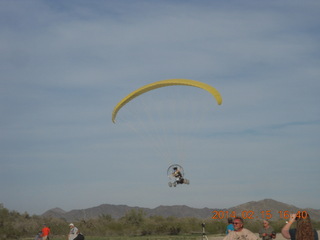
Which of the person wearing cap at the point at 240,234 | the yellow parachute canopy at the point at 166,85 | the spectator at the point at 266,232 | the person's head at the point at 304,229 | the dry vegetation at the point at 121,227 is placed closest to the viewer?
the person's head at the point at 304,229

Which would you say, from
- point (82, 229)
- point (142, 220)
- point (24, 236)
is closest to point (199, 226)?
point (142, 220)

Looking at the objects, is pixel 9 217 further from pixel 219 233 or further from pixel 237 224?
pixel 237 224

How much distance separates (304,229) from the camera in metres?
8.93

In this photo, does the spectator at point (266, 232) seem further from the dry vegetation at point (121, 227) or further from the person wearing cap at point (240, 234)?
the dry vegetation at point (121, 227)

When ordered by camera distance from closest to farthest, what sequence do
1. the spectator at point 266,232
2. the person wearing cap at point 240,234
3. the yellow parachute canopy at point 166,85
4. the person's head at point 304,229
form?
the person's head at point 304,229, the person wearing cap at point 240,234, the spectator at point 266,232, the yellow parachute canopy at point 166,85

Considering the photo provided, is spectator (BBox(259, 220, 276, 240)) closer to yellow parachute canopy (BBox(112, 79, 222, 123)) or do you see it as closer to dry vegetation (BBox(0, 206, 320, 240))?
yellow parachute canopy (BBox(112, 79, 222, 123))

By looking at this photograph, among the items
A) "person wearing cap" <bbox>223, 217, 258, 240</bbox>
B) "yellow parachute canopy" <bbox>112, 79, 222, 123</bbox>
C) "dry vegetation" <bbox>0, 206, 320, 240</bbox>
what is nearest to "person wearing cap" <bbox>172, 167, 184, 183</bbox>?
"yellow parachute canopy" <bbox>112, 79, 222, 123</bbox>

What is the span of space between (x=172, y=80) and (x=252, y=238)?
1574 centimetres

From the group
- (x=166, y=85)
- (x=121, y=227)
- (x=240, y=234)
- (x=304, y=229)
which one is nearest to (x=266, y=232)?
(x=240, y=234)

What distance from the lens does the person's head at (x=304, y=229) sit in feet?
29.2

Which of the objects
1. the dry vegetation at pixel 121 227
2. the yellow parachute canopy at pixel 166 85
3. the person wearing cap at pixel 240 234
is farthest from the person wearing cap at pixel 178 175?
the dry vegetation at pixel 121 227

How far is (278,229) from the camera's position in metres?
49.7

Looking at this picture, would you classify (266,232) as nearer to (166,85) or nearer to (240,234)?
(240,234)

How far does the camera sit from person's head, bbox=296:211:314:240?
8915 millimetres
